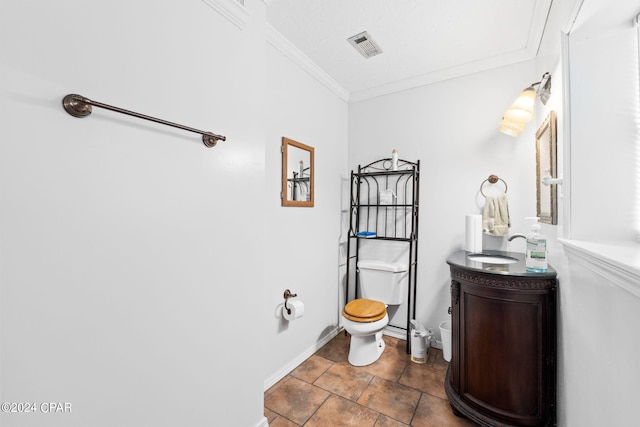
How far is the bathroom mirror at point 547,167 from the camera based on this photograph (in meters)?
1.44

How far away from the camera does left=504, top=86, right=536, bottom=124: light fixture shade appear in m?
1.82

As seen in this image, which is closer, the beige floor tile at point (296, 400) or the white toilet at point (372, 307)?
the beige floor tile at point (296, 400)

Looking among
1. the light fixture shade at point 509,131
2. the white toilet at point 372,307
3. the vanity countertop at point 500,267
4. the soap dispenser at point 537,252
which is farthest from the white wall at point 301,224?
the soap dispenser at point 537,252

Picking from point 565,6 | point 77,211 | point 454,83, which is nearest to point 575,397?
point 565,6

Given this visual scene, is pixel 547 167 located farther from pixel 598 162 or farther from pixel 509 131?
pixel 598 162

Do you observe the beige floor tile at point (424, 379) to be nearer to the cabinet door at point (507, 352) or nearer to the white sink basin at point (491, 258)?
the cabinet door at point (507, 352)

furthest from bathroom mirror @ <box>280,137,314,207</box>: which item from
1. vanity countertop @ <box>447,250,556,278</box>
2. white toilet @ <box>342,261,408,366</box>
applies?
vanity countertop @ <box>447,250,556,278</box>

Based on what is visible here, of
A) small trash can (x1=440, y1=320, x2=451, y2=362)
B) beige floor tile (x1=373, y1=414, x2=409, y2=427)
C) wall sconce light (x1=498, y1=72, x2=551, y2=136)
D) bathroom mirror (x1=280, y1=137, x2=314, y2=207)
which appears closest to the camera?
beige floor tile (x1=373, y1=414, x2=409, y2=427)

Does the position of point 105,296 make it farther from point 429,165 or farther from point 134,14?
point 429,165

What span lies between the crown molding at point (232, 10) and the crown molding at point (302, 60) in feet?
1.68

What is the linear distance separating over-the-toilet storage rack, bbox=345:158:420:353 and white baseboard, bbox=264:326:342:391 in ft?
1.23

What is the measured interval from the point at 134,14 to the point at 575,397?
2299mm

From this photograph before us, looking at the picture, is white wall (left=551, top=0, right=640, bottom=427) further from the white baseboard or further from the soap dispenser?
the white baseboard

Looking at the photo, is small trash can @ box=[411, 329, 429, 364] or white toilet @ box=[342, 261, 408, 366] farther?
small trash can @ box=[411, 329, 429, 364]
